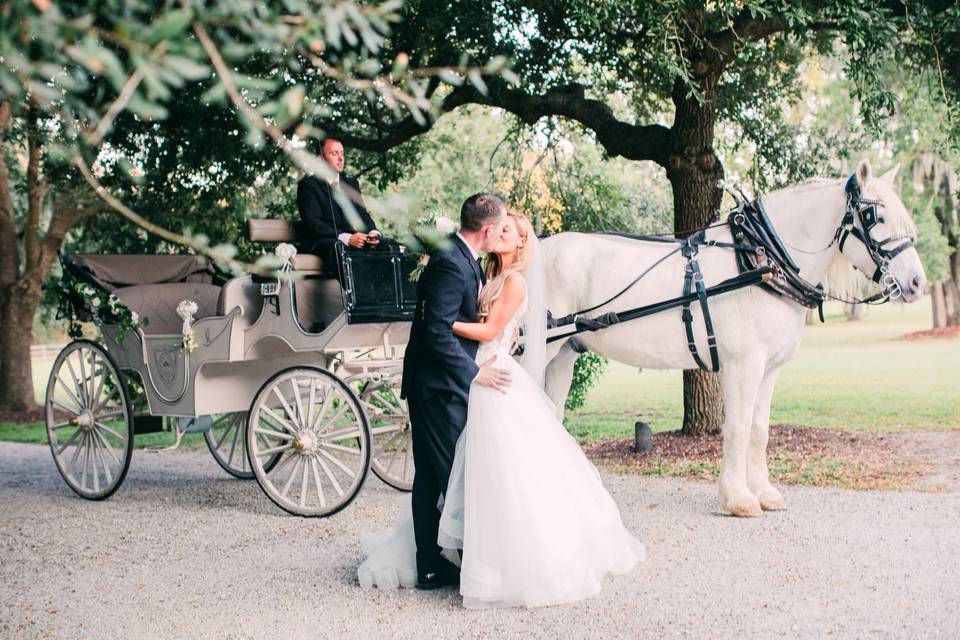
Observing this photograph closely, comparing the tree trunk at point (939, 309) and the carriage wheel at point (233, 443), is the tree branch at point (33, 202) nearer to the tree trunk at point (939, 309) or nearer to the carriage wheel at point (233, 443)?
the carriage wheel at point (233, 443)

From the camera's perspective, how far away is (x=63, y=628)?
197 inches

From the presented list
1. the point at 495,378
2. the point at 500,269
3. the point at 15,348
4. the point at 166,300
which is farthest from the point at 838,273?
the point at 15,348

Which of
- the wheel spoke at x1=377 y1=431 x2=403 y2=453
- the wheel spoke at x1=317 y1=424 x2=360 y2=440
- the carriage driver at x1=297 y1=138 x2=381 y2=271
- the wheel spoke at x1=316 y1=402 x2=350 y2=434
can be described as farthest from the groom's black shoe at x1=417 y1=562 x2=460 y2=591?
the carriage driver at x1=297 y1=138 x2=381 y2=271

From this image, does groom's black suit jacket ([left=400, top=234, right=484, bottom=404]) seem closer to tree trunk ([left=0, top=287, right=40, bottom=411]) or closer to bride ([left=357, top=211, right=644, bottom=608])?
bride ([left=357, top=211, right=644, bottom=608])

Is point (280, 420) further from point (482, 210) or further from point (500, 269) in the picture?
point (482, 210)

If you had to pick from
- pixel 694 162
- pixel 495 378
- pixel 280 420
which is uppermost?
pixel 694 162

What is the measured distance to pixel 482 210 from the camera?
5.04 m

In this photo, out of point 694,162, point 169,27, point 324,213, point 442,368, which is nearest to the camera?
point 169,27

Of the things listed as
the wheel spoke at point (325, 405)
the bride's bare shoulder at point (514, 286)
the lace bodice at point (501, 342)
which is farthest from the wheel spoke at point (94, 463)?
the bride's bare shoulder at point (514, 286)

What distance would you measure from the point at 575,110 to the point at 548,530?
636cm

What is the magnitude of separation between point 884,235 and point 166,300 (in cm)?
577

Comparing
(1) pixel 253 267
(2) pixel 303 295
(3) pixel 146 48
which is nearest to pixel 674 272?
(2) pixel 303 295

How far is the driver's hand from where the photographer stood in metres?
6.94

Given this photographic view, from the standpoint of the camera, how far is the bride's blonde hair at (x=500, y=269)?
5.18m
